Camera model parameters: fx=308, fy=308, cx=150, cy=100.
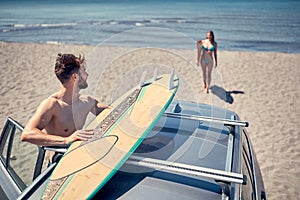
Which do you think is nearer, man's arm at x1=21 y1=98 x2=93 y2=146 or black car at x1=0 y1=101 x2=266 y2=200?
black car at x1=0 y1=101 x2=266 y2=200

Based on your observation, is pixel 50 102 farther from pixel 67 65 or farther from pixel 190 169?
pixel 190 169

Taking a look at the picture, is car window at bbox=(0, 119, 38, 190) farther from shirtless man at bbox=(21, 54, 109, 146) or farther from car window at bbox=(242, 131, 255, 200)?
car window at bbox=(242, 131, 255, 200)

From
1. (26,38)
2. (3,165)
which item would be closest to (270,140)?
(3,165)

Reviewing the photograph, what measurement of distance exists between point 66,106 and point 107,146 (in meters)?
1.16

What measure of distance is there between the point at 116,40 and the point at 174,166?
816 inches

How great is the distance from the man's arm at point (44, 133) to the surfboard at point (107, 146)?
9 centimetres

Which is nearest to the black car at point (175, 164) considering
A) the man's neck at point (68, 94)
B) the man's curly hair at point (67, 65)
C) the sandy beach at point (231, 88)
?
the man's neck at point (68, 94)

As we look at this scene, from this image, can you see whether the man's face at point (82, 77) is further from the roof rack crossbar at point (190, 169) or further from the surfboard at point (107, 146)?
the roof rack crossbar at point (190, 169)

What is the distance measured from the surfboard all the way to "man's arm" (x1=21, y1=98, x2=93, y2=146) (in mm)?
91

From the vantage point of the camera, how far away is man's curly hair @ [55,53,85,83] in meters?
3.02

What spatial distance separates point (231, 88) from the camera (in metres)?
9.58

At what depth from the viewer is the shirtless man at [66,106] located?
2.92m

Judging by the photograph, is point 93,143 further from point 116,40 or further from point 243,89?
point 116,40

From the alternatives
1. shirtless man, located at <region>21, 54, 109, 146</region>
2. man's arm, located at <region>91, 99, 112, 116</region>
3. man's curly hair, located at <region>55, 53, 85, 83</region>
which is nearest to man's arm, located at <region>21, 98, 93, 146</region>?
Answer: shirtless man, located at <region>21, 54, 109, 146</region>
